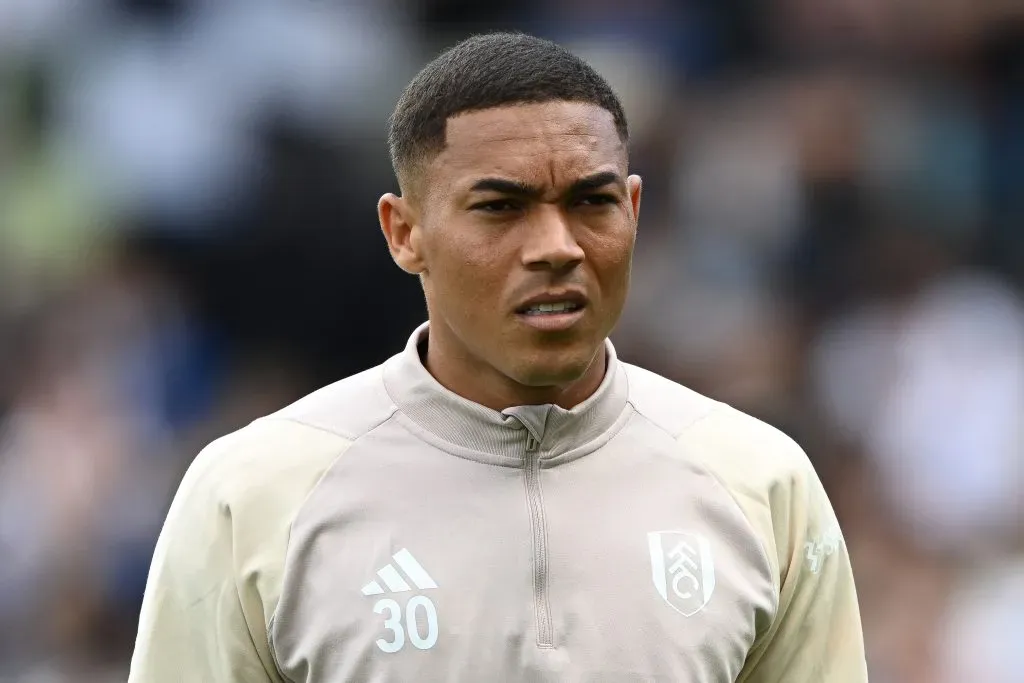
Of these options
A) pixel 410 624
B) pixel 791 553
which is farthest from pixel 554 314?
pixel 791 553

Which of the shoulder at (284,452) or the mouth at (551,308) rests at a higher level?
the mouth at (551,308)

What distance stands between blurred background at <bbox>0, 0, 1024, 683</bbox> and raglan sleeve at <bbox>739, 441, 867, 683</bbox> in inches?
114

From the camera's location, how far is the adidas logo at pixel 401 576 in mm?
2670

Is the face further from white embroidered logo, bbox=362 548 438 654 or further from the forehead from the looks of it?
white embroidered logo, bbox=362 548 438 654

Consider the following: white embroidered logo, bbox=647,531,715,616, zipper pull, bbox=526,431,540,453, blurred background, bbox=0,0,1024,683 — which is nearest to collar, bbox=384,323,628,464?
zipper pull, bbox=526,431,540,453

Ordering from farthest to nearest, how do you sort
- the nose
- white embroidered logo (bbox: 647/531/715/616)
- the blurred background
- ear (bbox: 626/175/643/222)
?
the blurred background → ear (bbox: 626/175/643/222) → white embroidered logo (bbox: 647/531/715/616) → the nose

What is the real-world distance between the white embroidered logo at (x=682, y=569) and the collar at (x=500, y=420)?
0.75 feet

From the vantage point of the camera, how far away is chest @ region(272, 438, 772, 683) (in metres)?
2.64

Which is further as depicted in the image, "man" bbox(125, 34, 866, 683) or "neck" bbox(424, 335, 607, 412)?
"neck" bbox(424, 335, 607, 412)

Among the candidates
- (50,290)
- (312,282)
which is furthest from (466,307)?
(50,290)

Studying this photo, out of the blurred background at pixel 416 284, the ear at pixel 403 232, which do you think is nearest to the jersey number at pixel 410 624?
the ear at pixel 403 232

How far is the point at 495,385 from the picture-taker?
9.30 feet

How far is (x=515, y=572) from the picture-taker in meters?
2.68

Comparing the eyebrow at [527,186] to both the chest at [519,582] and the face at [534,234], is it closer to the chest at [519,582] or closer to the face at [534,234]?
the face at [534,234]
